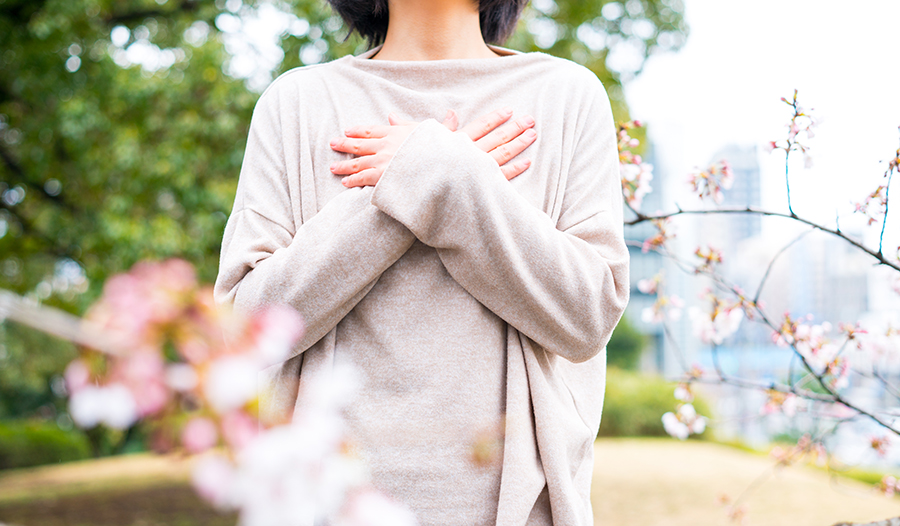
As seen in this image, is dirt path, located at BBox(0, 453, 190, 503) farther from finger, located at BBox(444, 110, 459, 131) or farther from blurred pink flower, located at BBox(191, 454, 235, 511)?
blurred pink flower, located at BBox(191, 454, 235, 511)

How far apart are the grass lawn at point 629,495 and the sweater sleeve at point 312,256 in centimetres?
462

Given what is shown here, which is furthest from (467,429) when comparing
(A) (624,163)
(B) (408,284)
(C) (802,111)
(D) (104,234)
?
(D) (104,234)

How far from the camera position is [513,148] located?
3.38 ft

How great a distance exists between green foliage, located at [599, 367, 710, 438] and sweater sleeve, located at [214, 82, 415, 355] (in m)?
12.6

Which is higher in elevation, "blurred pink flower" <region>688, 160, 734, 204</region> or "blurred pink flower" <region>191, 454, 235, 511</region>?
"blurred pink flower" <region>191, 454, 235, 511</region>

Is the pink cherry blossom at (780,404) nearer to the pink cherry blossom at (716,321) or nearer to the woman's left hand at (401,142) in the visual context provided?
the pink cherry blossom at (716,321)

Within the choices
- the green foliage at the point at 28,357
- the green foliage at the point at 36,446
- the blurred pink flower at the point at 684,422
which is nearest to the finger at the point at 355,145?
the blurred pink flower at the point at 684,422

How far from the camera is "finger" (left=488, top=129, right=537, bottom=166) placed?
102cm

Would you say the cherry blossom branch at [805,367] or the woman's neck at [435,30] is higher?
the woman's neck at [435,30]

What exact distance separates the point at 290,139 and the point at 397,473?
569mm

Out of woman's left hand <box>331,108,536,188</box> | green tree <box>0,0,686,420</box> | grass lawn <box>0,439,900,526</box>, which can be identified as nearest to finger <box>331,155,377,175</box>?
woman's left hand <box>331,108,536,188</box>

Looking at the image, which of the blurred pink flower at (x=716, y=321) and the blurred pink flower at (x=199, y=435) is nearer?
the blurred pink flower at (x=199, y=435)

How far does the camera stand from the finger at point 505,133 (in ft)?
3.36

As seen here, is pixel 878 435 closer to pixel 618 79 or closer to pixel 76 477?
pixel 618 79
